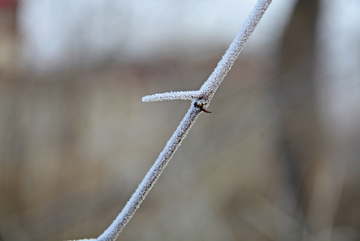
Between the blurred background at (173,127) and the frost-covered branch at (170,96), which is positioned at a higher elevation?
the frost-covered branch at (170,96)

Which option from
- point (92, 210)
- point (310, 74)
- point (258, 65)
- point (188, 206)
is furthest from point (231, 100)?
point (92, 210)

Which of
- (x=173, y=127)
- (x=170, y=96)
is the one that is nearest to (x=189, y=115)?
(x=170, y=96)

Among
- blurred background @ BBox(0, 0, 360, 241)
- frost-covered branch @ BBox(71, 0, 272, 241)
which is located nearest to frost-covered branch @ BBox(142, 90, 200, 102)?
frost-covered branch @ BBox(71, 0, 272, 241)

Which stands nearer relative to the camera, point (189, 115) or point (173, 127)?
point (189, 115)

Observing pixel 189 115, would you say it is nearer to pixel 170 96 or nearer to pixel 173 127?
pixel 170 96

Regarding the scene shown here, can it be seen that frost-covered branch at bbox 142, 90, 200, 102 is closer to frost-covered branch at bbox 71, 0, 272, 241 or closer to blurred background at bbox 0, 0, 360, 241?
frost-covered branch at bbox 71, 0, 272, 241

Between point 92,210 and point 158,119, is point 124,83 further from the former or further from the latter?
point 92,210

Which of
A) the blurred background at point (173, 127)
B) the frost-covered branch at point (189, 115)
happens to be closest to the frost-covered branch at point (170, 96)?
the frost-covered branch at point (189, 115)

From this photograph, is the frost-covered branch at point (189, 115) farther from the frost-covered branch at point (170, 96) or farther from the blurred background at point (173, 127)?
the blurred background at point (173, 127)
